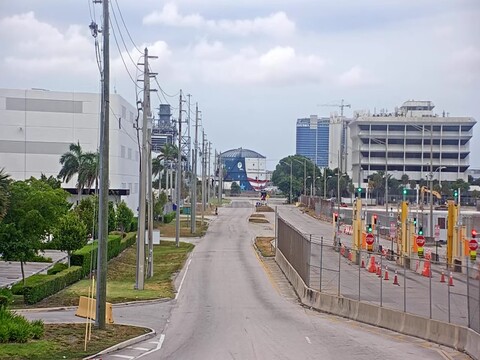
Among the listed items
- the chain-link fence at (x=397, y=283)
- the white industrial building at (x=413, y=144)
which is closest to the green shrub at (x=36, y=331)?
the chain-link fence at (x=397, y=283)

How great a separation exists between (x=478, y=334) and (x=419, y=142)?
391 ft

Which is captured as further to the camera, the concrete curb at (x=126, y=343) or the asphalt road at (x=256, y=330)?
the asphalt road at (x=256, y=330)

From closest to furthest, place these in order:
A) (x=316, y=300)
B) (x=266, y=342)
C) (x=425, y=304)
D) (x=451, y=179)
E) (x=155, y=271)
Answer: (x=266, y=342) → (x=425, y=304) → (x=316, y=300) → (x=155, y=271) → (x=451, y=179)

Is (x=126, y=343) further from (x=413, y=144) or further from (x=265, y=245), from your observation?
(x=413, y=144)

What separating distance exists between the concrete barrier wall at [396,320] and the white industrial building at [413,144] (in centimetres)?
9396

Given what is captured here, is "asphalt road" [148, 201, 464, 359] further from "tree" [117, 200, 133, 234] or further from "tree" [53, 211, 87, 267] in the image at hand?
"tree" [117, 200, 133, 234]

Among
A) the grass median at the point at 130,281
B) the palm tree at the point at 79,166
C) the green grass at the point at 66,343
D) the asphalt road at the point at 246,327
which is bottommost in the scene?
the grass median at the point at 130,281

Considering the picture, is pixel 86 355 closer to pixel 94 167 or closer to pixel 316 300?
pixel 316 300

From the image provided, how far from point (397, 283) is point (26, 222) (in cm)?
1685

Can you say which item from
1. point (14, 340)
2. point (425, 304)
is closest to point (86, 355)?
point (14, 340)

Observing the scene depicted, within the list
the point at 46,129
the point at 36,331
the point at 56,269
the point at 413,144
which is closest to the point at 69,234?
the point at 56,269

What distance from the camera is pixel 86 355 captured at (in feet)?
63.9

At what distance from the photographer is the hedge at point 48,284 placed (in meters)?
32.8

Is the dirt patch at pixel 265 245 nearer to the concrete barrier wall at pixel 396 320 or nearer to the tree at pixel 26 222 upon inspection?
the concrete barrier wall at pixel 396 320
